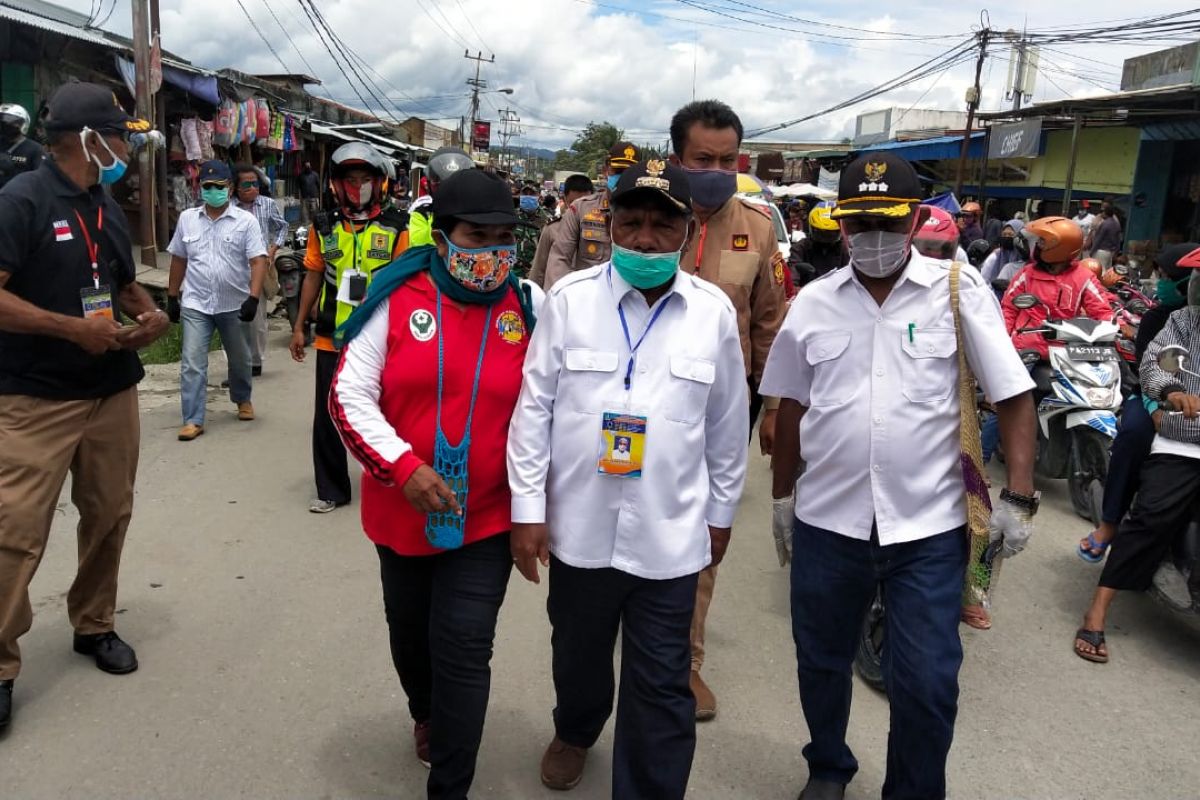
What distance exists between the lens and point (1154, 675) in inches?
162

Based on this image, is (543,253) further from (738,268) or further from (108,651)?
(108,651)

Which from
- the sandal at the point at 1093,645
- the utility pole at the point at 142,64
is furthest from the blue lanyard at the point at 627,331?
the utility pole at the point at 142,64

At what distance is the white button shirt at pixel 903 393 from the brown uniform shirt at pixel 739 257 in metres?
0.87

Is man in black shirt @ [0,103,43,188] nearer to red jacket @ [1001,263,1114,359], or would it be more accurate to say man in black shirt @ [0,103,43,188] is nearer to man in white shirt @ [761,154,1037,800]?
man in white shirt @ [761,154,1037,800]

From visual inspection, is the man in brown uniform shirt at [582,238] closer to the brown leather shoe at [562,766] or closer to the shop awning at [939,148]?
the brown leather shoe at [562,766]

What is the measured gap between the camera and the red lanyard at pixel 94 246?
338 centimetres

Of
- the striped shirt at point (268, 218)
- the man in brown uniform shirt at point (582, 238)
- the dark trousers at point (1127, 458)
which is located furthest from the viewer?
the striped shirt at point (268, 218)

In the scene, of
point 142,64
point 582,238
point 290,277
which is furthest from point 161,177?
point 582,238

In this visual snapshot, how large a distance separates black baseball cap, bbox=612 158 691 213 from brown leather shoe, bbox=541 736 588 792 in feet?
5.78

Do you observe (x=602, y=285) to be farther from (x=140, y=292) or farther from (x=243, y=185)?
(x=243, y=185)

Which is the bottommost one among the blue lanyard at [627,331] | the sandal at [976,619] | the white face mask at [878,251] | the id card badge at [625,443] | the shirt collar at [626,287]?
the sandal at [976,619]

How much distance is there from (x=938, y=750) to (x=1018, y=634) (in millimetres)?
2147

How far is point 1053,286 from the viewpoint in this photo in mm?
6598

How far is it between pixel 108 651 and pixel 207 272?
4036mm
